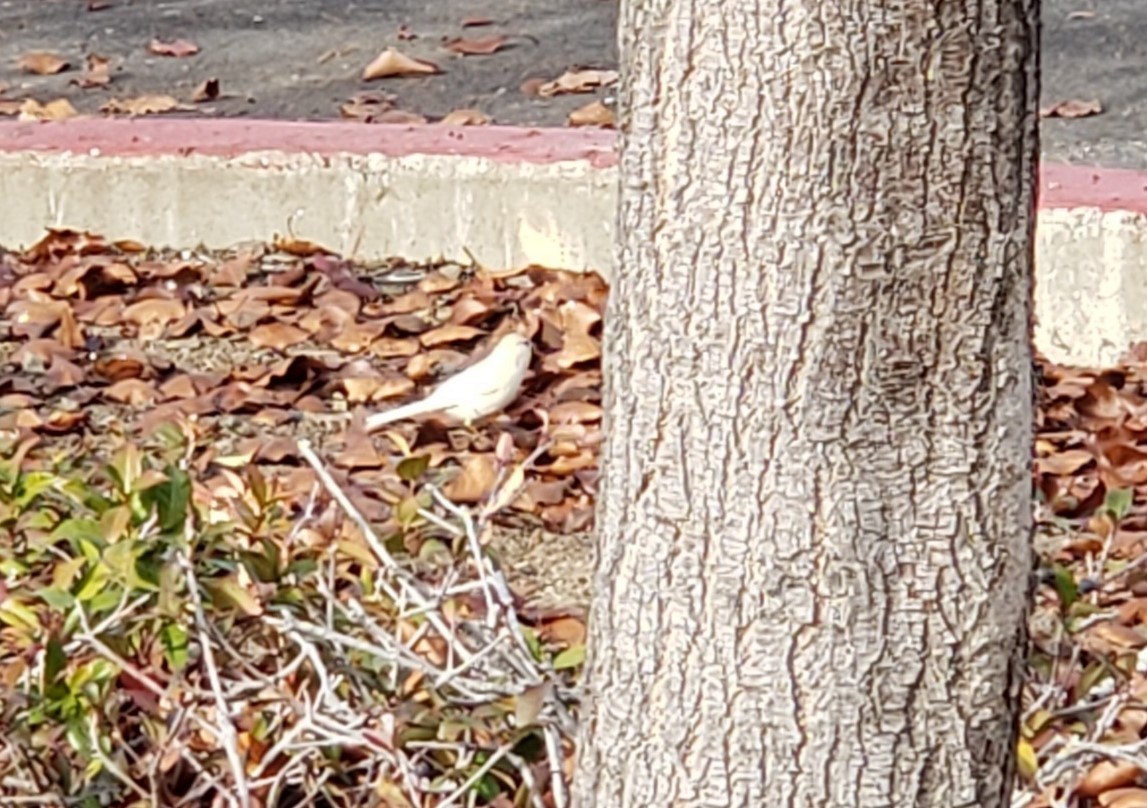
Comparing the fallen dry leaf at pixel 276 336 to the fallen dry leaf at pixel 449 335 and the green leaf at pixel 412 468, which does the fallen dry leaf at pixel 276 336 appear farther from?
the green leaf at pixel 412 468

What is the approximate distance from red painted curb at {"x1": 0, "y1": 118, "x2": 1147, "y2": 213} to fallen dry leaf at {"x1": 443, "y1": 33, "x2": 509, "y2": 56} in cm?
173

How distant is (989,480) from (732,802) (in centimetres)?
36

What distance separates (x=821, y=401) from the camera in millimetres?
1860

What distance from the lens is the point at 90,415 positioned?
13.8 ft

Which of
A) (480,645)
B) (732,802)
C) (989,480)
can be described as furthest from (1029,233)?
(480,645)

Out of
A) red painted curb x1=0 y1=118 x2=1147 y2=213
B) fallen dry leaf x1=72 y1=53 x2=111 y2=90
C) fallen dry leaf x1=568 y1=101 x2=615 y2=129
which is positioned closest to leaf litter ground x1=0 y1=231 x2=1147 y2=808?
red painted curb x1=0 y1=118 x2=1147 y2=213

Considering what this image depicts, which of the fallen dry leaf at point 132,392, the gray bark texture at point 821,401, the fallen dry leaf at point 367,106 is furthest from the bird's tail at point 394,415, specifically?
the fallen dry leaf at point 367,106

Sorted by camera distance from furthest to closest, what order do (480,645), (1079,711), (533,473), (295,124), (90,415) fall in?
1. (295,124)
2. (90,415)
3. (533,473)
4. (480,645)
5. (1079,711)

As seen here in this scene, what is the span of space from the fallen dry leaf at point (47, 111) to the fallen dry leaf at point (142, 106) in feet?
0.41

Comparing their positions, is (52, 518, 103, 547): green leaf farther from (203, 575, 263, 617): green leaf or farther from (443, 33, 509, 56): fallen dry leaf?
(443, 33, 509, 56): fallen dry leaf

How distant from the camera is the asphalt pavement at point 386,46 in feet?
20.9

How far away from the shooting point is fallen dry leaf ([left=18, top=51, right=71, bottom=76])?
7133mm

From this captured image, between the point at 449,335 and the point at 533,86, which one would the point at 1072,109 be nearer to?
the point at 533,86

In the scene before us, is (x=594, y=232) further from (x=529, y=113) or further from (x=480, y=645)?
(x=480, y=645)
